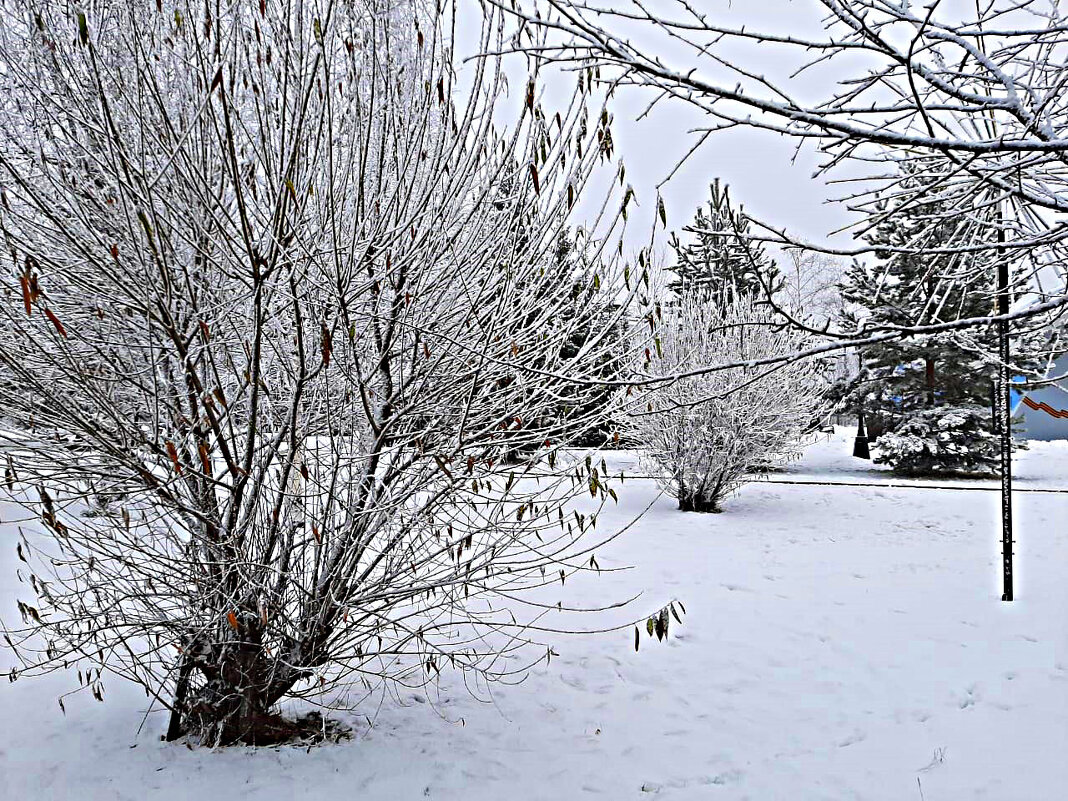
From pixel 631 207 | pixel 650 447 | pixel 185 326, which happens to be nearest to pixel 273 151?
pixel 185 326

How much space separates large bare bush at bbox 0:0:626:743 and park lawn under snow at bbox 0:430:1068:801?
1.74ft

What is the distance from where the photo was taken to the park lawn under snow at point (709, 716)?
11.3ft

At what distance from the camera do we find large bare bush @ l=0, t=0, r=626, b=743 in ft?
9.39

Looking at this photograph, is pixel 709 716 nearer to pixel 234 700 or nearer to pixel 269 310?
pixel 234 700

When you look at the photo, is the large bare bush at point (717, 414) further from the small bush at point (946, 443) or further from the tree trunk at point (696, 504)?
the small bush at point (946, 443)

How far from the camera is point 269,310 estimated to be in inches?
128

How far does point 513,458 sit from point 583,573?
362 cm

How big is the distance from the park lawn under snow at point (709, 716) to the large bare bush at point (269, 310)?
53 cm

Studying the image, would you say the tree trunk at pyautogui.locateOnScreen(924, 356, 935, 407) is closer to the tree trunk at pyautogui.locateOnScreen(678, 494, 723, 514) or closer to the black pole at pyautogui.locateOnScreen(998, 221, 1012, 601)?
the tree trunk at pyautogui.locateOnScreen(678, 494, 723, 514)

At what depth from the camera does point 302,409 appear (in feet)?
11.4

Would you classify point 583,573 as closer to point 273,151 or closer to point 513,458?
point 513,458

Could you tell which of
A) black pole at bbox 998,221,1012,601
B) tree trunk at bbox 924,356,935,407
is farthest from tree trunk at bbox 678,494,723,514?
tree trunk at bbox 924,356,935,407

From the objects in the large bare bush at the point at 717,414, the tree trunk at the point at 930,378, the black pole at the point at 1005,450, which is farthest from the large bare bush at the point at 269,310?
the tree trunk at the point at 930,378

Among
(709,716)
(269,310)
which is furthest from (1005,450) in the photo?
(269,310)
